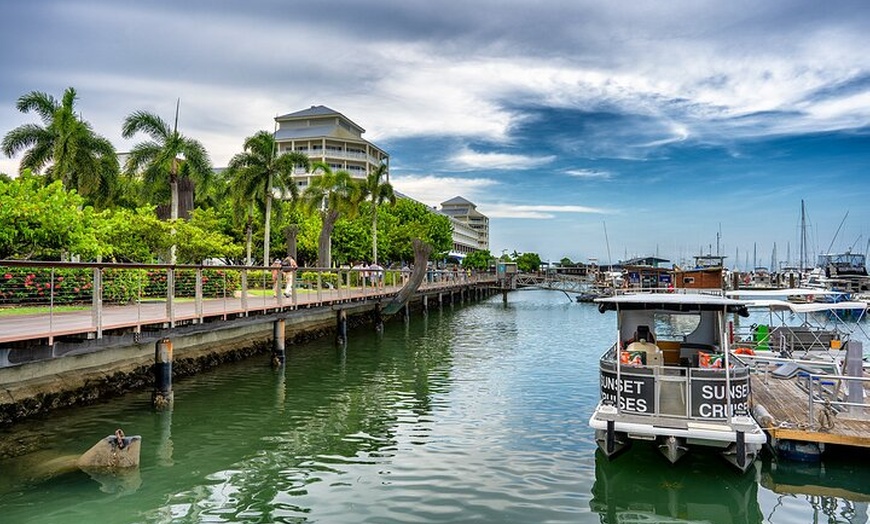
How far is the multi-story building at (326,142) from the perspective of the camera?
9974 cm

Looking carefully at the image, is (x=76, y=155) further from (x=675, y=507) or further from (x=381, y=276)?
(x=675, y=507)

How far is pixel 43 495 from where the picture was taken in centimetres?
1046

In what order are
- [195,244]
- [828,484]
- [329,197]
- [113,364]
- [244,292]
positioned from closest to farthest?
[828,484] → [113,364] → [244,292] → [195,244] → [329,197]

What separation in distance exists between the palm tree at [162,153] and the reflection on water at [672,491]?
3307cm

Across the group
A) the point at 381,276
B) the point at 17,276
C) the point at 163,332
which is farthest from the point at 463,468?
the point at 381,276

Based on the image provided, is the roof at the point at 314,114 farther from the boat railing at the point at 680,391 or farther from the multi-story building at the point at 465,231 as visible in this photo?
the boat railing at the point at 680,391

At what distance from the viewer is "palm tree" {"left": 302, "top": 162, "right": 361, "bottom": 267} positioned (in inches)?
1911

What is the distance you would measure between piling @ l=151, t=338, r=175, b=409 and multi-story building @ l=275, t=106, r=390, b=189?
81.4 metres

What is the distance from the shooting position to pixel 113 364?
61.0 feet

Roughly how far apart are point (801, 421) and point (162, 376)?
15335 millimetres

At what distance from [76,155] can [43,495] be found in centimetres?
3251

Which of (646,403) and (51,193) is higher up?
→ (51,193)

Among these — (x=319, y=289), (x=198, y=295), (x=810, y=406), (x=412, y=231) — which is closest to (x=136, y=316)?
(x=198, y=295)

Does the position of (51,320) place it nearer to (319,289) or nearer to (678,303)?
(678,303)
